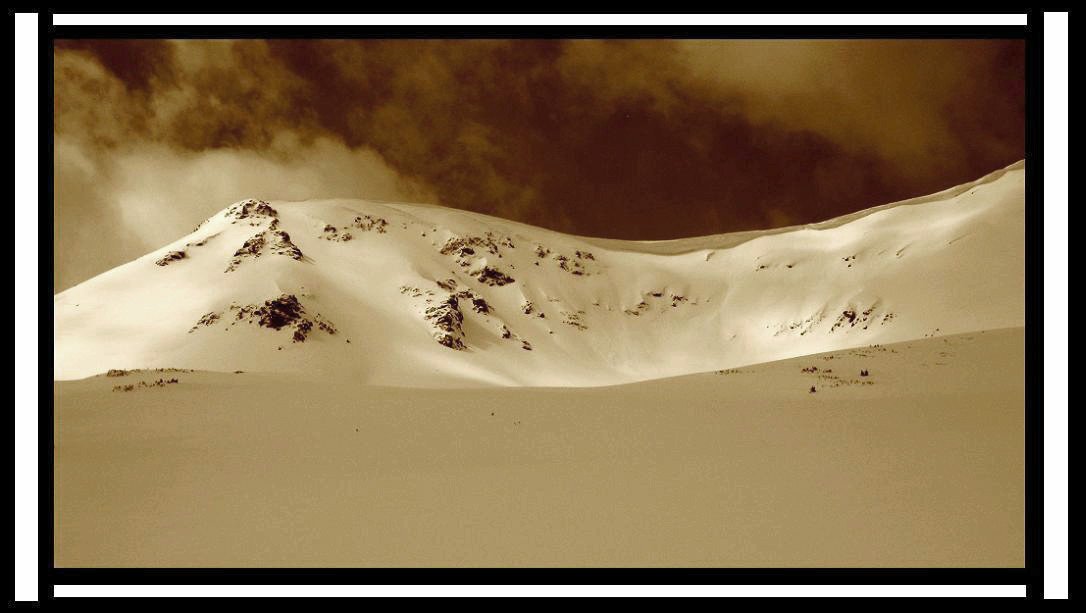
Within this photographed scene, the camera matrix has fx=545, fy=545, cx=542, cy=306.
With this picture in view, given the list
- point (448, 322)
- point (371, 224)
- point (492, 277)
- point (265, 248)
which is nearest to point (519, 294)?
point (492, 277)

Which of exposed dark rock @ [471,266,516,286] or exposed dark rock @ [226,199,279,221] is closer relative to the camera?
exposed dark rock @ [226,199,279,221]

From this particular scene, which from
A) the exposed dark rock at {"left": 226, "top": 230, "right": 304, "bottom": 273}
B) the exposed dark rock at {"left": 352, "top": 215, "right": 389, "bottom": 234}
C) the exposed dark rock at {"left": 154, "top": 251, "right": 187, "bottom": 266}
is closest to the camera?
the exposed dark rock at {"left": 154, "top": 251, "right": 187, "bottom": 266}

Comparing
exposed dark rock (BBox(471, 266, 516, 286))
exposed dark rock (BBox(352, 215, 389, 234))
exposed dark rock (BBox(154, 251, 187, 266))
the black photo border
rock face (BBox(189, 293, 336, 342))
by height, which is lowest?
the black photo border

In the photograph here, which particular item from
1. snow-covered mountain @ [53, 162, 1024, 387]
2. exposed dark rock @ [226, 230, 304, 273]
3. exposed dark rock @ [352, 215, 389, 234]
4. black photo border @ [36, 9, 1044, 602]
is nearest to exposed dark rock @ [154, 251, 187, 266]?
snow-covered mountain @ [53, 162, 1024, 387]

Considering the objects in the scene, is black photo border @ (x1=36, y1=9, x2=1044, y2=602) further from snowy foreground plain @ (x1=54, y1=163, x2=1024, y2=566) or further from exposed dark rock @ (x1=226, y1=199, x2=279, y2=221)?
exposed dark rock @ (x1=226, y1=199, x2=279, y2=221)

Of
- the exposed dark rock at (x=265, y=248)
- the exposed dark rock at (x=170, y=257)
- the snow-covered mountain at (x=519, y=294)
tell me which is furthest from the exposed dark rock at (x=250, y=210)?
the exposed dark rock at (x=170, y=257)

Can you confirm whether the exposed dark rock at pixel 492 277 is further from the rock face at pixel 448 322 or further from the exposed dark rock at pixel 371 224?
the exposed dark rock at pixel 371 224
